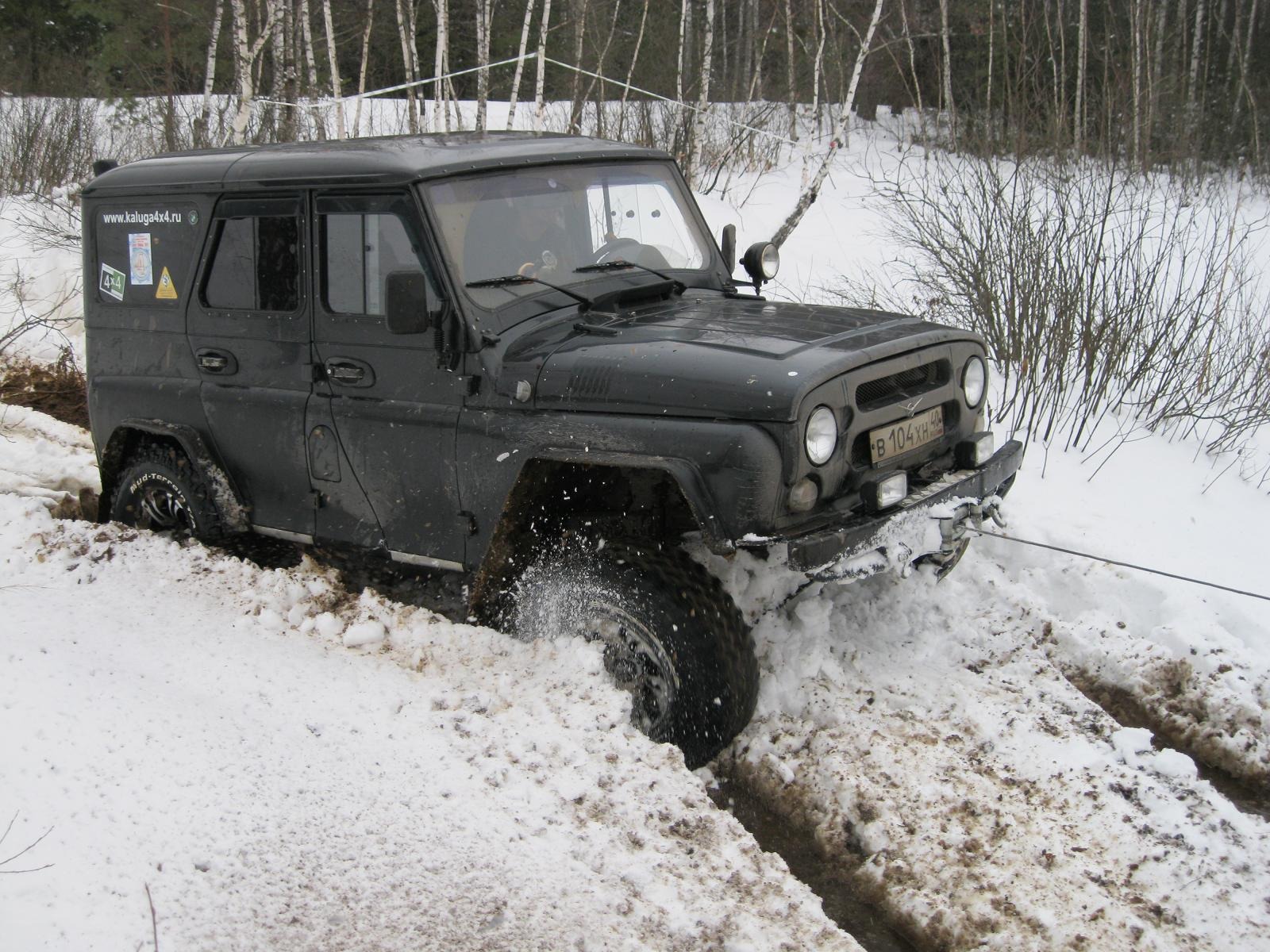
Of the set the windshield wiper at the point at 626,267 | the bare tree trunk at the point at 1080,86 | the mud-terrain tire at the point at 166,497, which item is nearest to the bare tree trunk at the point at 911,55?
the bare tree trunk at the point at 1080,86

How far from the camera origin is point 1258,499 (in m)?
5.90

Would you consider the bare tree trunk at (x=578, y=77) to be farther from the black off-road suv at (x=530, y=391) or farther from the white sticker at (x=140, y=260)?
the black off-road suv at (x=530, y=391)

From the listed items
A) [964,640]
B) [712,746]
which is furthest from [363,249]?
[964,640]

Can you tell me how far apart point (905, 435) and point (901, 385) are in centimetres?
18

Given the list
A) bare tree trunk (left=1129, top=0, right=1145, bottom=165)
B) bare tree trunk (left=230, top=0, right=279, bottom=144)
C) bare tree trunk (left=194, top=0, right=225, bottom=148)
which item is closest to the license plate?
bare tree trunk (left=1129, top=0, right=1145, bottom=165)

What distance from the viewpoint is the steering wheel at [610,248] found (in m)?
4.29

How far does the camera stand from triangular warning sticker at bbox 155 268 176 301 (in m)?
4.77

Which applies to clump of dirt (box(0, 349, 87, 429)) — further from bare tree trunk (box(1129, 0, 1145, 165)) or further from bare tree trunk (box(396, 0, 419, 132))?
bare tree trunk (box(396, 0, 419, 132))

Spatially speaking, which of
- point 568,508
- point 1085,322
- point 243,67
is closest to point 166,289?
point 568,508

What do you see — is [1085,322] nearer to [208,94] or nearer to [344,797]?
[344,797]

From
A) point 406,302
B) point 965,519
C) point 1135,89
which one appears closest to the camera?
point 406,302

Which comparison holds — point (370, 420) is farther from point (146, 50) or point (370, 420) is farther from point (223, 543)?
point (146, 50)

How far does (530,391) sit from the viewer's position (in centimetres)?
374

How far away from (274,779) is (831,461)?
1.89 m
